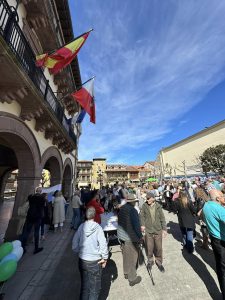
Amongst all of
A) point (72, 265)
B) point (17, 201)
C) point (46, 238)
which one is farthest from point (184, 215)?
point (17, 201)

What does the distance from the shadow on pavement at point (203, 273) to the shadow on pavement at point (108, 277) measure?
6.45 ft

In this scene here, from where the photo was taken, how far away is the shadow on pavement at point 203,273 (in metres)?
3.37

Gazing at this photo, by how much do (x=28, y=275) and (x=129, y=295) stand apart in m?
2.55

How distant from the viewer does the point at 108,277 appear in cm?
415

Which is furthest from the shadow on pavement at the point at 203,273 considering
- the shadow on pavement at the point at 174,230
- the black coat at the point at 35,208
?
the black coat at the point at 35,208

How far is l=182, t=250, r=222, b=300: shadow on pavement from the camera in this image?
11.1ft

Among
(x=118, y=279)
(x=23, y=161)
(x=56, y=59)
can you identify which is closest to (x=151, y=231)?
(x=118, y=279)

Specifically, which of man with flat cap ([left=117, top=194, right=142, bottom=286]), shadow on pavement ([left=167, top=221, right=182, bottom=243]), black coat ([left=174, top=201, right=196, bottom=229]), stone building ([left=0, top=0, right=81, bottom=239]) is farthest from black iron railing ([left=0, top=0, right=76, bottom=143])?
shadow on pavement ([left=167, top=221, right=182, bottom=243])

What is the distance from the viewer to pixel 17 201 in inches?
281

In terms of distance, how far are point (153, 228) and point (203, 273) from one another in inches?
57.0

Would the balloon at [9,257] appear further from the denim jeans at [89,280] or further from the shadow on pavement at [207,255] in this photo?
the shadow on pavement at [207,255]

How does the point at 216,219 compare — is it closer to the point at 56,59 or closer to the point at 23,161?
the point at 56,59

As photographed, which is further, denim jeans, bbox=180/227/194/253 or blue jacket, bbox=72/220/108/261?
denim jeans, bbox=180/227/194/253

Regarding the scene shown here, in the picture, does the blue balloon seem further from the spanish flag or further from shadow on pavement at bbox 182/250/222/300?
the spanish flag
